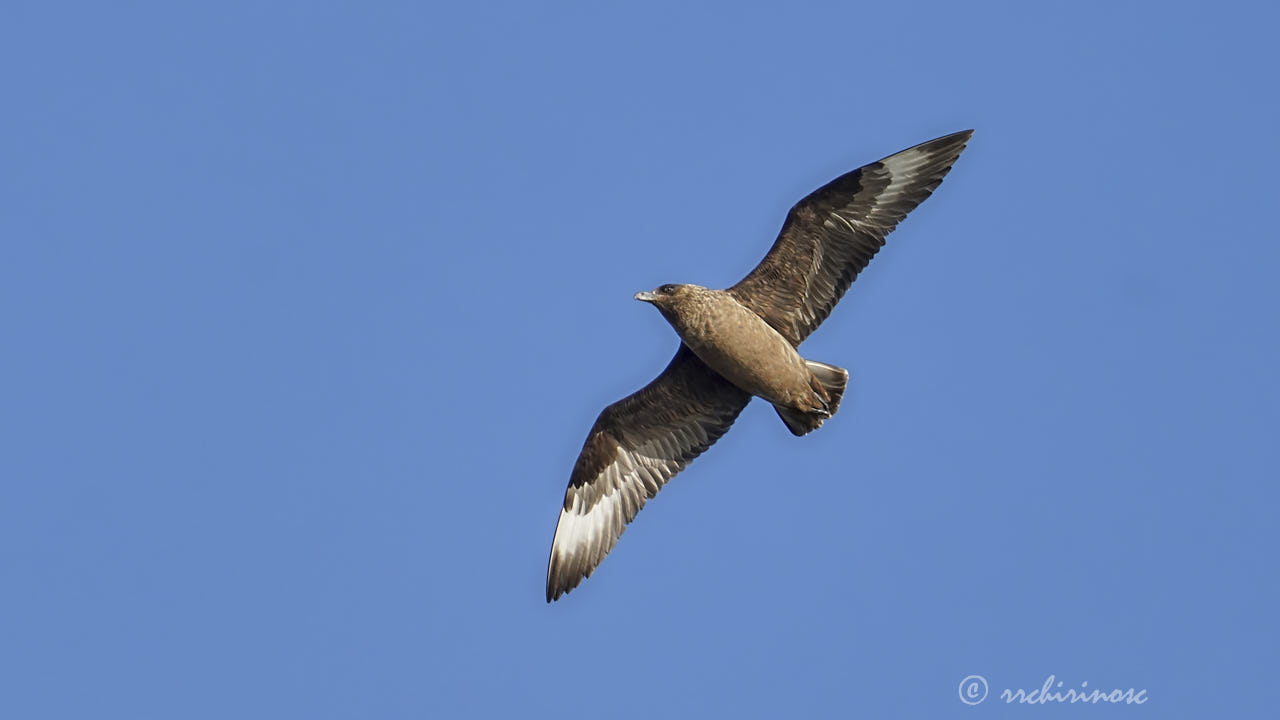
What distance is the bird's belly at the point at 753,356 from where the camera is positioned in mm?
10680

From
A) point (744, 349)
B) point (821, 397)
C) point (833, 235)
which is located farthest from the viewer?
point (821, 397)

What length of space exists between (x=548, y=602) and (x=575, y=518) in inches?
27.1

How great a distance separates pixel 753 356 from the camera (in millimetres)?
10711

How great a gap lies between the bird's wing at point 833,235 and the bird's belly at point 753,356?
Result: 0.68ft

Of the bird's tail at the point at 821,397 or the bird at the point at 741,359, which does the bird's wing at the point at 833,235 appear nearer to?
the bird at the point at 741,359

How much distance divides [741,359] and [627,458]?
1574 mm

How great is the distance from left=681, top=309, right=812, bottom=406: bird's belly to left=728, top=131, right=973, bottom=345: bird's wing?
0.68ft

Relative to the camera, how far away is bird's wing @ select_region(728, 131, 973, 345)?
10836 millimetres

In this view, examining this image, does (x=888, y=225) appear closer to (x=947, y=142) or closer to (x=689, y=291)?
(x=947, y=142)

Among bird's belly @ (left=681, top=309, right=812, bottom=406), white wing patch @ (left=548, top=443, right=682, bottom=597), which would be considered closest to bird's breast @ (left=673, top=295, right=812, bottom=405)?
bird's belly @ (left=681, top=309, right=812, bottom=406)

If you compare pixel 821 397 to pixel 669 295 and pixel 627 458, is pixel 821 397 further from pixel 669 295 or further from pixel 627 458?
pixel 627 458

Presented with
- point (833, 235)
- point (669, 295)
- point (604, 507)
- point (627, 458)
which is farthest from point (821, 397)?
point (604, 507)

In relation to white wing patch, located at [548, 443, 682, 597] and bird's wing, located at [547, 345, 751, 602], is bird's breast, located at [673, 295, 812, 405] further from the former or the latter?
white wing patch, located at [548, 443, 682, 597]

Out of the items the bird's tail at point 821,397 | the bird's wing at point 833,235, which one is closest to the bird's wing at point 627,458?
the bird's tail at point 821,397
